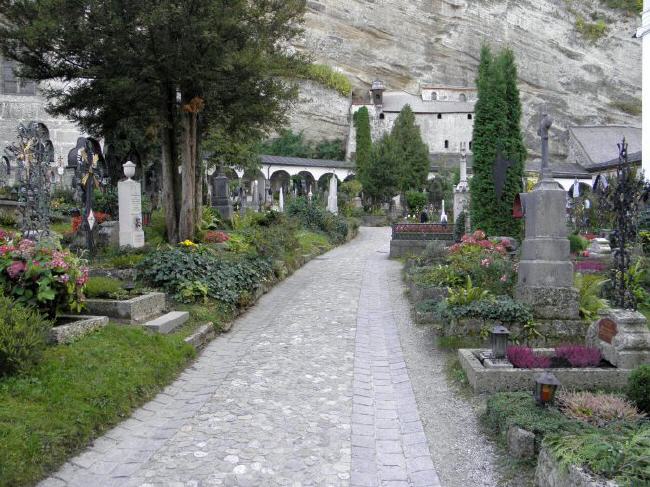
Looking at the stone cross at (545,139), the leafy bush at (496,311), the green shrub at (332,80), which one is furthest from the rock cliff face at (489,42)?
the leafy bush at (496,311)

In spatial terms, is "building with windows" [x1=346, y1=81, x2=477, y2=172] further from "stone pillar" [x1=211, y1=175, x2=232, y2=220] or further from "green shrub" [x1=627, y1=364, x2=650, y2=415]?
"green shrub" [x1=627, y1=364, x2=650, y2=415]

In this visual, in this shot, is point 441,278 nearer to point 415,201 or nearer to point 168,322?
point 168,322

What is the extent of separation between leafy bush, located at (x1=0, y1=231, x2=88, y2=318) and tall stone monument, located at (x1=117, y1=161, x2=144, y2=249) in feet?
17.3

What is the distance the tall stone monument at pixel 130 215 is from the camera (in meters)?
11.6

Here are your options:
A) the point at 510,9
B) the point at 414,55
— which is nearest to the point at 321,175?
the point at 414,55

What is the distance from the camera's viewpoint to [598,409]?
4281 mm

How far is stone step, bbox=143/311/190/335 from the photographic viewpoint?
23.7ft

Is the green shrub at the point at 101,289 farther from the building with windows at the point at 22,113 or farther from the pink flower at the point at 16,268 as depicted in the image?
the building with windows at the point at 22,113

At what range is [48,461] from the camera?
13.2 ft

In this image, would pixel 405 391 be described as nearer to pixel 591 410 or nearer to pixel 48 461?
pixel 591 410

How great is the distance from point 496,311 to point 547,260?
1.10m

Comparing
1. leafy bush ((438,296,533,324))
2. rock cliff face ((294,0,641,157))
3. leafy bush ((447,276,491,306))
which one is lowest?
leafy bush ((438,296,533,324))

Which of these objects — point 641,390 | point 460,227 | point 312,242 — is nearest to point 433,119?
point 460,227

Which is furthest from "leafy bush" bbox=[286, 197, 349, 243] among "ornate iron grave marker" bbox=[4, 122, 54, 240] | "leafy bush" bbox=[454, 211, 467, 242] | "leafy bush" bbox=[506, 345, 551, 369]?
"leafy bush" bbox=[506, 345, 551, 369]
